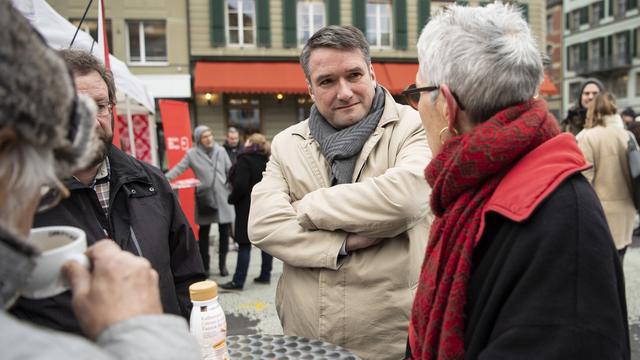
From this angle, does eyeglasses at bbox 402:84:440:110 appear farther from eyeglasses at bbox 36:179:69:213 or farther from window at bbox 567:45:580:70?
window at bbox 567:45:580:70

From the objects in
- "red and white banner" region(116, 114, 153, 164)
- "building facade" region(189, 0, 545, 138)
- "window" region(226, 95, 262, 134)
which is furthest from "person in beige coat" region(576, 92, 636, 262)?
"window" region(226, 95, 262, 134)

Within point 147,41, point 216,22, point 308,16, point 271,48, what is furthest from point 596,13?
point 147,41

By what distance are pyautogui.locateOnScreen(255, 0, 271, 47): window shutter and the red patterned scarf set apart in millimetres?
16242

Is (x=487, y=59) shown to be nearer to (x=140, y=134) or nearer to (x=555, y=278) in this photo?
(x=555, y=278)

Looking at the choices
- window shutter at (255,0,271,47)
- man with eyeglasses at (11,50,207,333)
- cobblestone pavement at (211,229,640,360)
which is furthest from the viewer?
window shutter at (255,0,271,47)

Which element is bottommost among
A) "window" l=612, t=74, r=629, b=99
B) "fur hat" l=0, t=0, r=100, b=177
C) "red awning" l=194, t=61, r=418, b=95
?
"fur hat" l=0, t=0, r=100, b=177

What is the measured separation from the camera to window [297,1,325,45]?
17156mm

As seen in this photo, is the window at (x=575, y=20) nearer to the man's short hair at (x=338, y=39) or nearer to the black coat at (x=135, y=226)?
the man's short hair at (x=338, y=39)

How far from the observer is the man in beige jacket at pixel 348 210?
71.0 inches

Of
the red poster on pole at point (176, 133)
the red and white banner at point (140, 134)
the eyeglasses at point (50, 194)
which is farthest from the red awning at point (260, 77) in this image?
the eyeglasses at point (50, 194)

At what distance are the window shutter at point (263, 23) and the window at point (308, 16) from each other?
1.12 meters

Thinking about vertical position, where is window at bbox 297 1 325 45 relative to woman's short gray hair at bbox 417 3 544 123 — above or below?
above

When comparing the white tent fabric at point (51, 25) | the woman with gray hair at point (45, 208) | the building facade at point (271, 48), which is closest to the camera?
the woman with gray hair at point (45, 208)

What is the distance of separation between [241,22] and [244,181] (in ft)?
42.0
